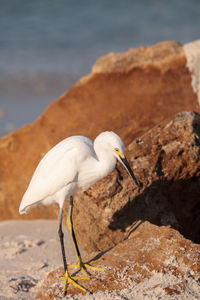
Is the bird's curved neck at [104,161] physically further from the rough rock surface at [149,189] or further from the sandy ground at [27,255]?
the sandy ground at [27,255]

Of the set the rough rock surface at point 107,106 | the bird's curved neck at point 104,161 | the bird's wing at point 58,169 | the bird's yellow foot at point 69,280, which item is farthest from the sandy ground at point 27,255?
the bird's curved neck at point 104,161

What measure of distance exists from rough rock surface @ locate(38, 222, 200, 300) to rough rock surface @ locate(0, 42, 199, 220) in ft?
9.79

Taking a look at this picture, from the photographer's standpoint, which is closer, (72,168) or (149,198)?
(72,168)

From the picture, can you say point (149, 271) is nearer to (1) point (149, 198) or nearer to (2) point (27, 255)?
(1) point (149, 198)

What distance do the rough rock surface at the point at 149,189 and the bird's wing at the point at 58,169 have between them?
0.68 meters

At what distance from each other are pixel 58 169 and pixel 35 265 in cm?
141

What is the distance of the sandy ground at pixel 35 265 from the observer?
329 centimetres

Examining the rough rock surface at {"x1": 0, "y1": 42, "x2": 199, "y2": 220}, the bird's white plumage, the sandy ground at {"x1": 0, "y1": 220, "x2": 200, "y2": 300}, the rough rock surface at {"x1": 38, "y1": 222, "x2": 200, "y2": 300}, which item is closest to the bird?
the bird's white plumage

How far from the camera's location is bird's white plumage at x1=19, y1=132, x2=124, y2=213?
3.83 metres

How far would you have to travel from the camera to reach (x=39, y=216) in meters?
6.74

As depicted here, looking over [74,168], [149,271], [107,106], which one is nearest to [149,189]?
[74,168]

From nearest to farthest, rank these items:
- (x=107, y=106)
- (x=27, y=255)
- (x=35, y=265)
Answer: (x=35, y=265) < (x=27, y=255) < (x=107, y=106)

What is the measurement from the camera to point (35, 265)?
4.74 metres

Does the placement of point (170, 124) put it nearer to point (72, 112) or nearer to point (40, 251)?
point (40, 251)
